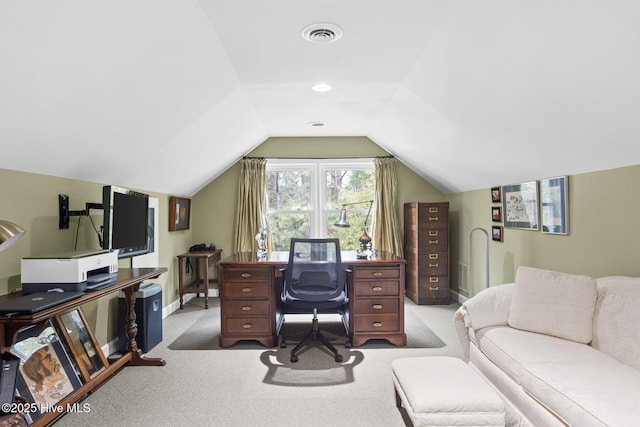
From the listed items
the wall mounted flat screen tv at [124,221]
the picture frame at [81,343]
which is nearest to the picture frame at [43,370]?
the picture frame at [81,343]

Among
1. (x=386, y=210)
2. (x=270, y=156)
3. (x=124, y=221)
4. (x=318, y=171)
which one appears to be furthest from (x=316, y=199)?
(x=124, y=221)

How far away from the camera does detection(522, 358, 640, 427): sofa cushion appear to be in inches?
59.6

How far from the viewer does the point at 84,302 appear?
2.16 metres

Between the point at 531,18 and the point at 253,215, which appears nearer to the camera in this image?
the point at 531,18

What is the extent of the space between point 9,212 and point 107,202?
0.54 meters

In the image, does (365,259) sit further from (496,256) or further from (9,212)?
(9,212)

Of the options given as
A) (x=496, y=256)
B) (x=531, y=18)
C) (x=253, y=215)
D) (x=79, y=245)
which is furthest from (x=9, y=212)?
(x=496, y=256)

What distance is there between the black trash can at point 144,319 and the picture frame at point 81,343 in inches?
20.0

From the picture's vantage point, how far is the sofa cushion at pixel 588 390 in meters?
1.51

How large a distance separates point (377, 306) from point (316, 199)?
2778mm

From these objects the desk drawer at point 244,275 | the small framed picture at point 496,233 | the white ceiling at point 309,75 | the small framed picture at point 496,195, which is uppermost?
the white ceiling at point 309,75

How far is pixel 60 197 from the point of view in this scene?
2.71 meters

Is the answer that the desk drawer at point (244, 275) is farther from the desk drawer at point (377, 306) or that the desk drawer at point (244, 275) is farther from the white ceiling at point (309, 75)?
the white ceiling at point (309, 75)

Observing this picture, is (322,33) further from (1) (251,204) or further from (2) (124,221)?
(1) (251,204)
